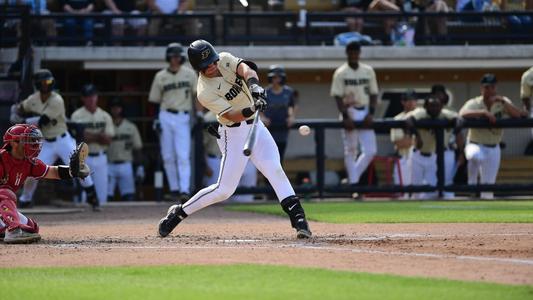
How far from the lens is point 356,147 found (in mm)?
18500

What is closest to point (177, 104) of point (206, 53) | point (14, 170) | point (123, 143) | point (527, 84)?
point (123, 143)

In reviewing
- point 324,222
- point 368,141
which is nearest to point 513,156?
point 368,141

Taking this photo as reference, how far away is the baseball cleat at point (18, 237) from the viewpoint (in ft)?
33.9

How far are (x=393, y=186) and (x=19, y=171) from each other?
29.7 ft

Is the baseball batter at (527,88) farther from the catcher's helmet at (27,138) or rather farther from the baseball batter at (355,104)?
the catcher's helmet at (27,138)

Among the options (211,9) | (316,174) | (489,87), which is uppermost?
(211,9)

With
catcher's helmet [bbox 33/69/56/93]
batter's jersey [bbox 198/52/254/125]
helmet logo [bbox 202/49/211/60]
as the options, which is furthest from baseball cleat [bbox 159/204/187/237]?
catcher's helmet [bbox 33/69/56/93]

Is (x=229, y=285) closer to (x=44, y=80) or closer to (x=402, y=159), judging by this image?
(x=44, y=80)

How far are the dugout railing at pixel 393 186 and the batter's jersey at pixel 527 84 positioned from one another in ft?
1.54

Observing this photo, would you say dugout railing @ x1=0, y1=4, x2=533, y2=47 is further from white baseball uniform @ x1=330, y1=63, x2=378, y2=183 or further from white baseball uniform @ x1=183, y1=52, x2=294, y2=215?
white baseball uniform @ x1=183, y1=52, x2=294, y2=215

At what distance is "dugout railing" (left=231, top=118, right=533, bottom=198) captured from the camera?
59.8 ft

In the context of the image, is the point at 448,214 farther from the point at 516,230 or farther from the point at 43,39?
the point at 43,39

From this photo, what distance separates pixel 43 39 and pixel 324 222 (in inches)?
351

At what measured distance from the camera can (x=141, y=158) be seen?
69.5 feet
